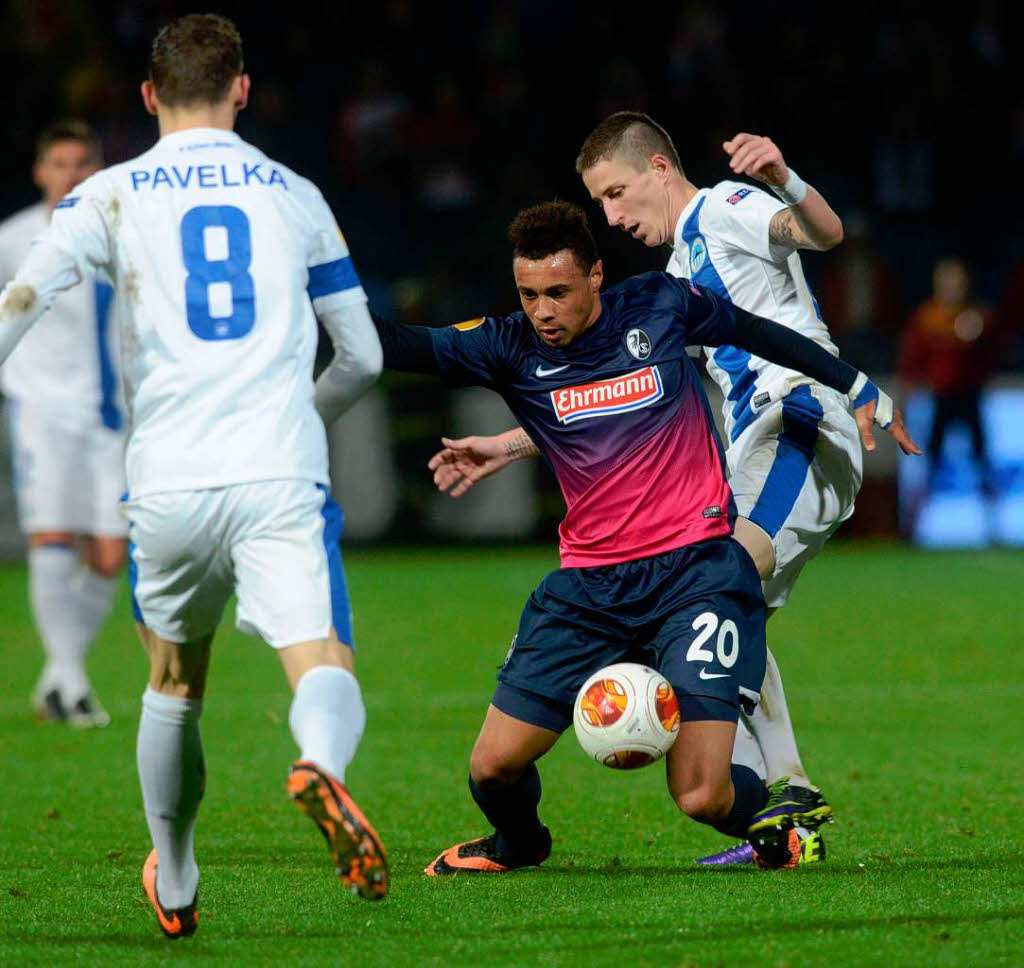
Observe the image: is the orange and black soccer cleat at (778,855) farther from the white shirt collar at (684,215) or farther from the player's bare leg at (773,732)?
the white shirt collar at (684,215)

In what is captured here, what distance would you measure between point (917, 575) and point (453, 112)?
24.0ft

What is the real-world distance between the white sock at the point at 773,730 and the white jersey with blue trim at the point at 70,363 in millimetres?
4487

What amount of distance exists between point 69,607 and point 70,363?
120cm

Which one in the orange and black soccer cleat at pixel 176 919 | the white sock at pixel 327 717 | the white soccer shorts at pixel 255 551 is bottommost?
the orange and black soccer cleat at pixel 176 919

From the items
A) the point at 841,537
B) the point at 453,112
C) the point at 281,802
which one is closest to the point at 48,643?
the point at 281,802

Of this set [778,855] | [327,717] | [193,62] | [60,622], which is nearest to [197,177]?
[193,62]

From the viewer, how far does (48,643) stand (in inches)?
339

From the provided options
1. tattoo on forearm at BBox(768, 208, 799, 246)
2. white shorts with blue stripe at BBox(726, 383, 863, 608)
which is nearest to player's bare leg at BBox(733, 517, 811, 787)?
white shorts with blue stripe at BBox(726, 383, 863, 608)

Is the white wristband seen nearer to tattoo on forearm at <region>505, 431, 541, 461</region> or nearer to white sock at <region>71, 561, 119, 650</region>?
tattoo on forearm at <region>505, 431, 541, 461</region>

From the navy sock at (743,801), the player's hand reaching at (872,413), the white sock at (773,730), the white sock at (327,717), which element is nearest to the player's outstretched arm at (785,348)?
the player's hand reaching at (872,413)

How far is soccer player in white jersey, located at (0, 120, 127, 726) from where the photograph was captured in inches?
346

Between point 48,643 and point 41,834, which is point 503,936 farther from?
point 48,643

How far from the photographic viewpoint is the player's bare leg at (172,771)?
4.31 meters

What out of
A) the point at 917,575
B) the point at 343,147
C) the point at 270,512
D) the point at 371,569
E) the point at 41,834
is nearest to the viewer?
the point at 270,512
